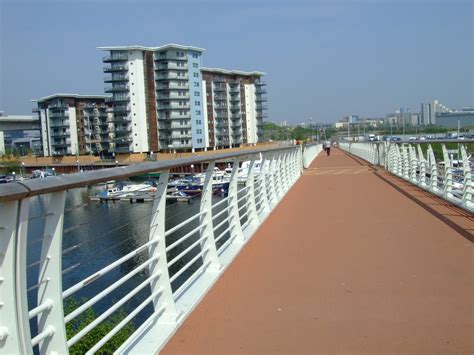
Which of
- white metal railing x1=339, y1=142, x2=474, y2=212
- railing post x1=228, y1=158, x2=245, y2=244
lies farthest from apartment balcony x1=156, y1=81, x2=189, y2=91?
railing post x1=228, y1=158, x2=245, y2=244

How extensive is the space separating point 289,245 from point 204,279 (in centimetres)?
175

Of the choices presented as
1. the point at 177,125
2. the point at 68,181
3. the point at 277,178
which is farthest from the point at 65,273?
the point at 177,125

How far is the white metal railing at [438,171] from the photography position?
8219mm

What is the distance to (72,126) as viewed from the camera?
89.4m

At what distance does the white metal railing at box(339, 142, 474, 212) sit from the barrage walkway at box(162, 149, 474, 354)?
815 mm

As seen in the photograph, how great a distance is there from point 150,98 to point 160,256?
8412 cm

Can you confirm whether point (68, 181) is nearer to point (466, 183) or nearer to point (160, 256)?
point (160, 256)

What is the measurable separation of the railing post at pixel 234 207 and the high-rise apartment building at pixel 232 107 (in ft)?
280

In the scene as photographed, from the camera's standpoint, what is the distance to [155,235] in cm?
343

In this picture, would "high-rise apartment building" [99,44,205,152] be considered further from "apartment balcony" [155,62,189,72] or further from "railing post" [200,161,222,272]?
"railing post" [200,161,222,272]

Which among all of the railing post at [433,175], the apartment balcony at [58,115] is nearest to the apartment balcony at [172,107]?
the apartment balcony at [58,115]

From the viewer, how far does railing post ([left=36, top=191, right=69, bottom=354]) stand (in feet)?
6.93

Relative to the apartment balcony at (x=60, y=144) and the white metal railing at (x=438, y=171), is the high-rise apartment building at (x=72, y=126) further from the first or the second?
the white metal railing at (x=438, y=171)

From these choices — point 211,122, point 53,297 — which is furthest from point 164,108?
point 53,297
